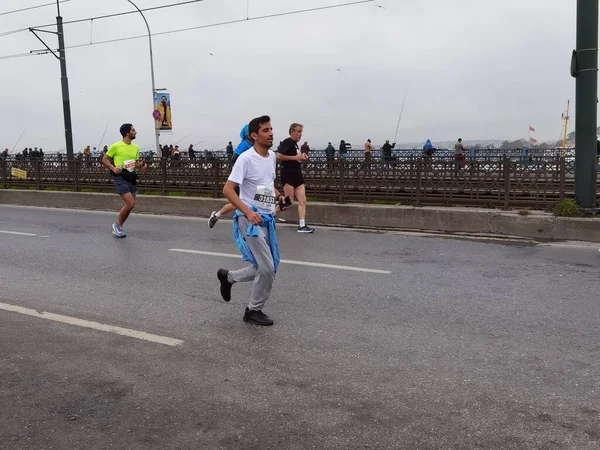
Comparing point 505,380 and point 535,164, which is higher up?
point 535,164

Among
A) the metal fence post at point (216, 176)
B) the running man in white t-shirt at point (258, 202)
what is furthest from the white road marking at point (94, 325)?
the metal fence post at point (216, 176)

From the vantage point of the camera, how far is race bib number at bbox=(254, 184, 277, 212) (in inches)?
196

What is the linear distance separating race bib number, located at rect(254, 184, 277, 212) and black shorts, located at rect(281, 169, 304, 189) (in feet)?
18.3

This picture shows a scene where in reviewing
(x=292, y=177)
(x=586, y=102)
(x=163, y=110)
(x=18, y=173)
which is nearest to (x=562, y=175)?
(x=586, y=102)

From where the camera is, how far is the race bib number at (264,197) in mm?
4969

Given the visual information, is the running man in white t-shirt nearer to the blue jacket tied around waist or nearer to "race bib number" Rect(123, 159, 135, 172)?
the blue jacket tied around waist

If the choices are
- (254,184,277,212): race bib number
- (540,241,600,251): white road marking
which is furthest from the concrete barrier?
(254,184,277,212): race bib number

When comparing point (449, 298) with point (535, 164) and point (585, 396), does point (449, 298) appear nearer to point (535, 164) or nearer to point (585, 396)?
point (585, 396)

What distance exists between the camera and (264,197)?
4980 mm

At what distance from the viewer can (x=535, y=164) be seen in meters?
10.2

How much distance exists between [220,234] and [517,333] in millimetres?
6596

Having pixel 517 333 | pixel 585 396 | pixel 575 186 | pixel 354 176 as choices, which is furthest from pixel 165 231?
pixel 585 396

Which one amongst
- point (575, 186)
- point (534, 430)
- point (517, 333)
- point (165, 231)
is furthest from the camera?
point (165, 231)

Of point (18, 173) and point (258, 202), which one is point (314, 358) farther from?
point (18, 173)
